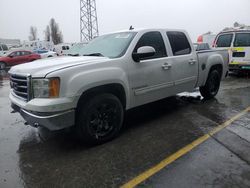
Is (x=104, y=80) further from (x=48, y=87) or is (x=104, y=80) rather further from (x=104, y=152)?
(x=104, y=152)

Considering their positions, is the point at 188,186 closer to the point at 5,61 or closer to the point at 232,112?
the point at 232,112

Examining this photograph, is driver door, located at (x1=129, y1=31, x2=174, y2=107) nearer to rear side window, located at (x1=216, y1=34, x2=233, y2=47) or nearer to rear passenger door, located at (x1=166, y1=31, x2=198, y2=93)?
rear passenger door, located at (x1=166, y1=31, x2=198, y2=93)

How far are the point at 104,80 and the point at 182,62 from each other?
91.1 inches

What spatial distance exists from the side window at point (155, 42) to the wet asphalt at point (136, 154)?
1.42 meters

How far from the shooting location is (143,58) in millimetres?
4645

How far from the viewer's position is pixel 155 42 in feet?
16.8

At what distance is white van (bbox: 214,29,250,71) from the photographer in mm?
10797

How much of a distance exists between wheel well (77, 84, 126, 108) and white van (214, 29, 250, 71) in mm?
8463

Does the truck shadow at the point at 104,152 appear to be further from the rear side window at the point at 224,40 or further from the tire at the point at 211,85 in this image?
the rear side window at the point at 224,40

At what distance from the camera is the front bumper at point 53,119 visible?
135 inches

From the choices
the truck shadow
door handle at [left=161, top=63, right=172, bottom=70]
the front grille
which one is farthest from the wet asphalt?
door handle at [left=161, top=63, right=172, bottom=70]

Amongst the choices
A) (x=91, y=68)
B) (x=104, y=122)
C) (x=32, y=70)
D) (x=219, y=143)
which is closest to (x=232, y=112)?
(x=219, y=143)

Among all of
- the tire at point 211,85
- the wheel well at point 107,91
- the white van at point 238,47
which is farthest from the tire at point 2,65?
the wheel well at point 107,91

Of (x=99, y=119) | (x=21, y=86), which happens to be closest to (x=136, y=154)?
(x=99, y=119)
